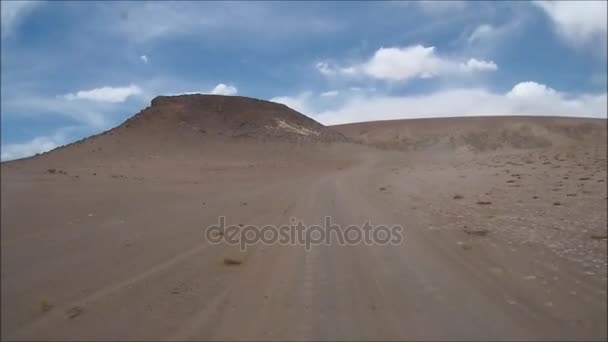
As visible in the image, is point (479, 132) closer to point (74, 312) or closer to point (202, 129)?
point (202, 129)

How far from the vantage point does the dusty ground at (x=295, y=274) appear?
4234 millimetres

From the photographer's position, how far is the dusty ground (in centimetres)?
423

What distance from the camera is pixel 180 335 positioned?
416 centimetres

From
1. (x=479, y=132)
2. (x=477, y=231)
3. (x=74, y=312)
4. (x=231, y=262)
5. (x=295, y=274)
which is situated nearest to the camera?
(x=74, y=312)

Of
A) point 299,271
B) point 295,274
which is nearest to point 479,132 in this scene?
point 299,271

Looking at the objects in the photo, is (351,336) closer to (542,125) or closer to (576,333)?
(576,333)

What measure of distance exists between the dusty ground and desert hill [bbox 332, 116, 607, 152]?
123ft

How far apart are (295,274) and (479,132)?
173ft

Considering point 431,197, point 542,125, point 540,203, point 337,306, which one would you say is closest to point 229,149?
point 431,197

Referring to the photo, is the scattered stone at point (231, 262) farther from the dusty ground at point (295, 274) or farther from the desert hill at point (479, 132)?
the desert hill at point (479, 132)

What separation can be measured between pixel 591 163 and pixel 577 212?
671 cm

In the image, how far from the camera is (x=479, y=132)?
2122 inches

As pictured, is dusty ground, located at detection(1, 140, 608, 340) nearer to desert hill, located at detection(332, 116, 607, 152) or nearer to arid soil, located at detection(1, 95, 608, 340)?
arid soil, located at detection(1, 95, 608, 340)

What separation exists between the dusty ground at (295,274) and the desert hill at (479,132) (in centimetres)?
3746
